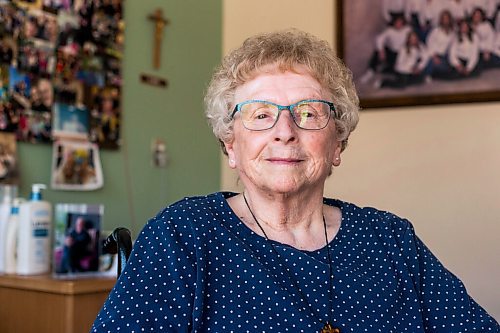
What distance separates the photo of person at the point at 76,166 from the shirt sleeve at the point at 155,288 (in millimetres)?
1248

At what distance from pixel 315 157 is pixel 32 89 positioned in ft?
4.36

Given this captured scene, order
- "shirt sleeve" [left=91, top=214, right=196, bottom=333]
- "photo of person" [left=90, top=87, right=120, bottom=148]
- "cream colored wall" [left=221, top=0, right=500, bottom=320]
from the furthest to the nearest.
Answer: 1. "cream colored wall" [left=221, top=0, right=500, bottom=320]
2. "photo of person" [left=90, top=87, right=120, bottom=148]
3. "shirt sleeve" [left=91, top=214, right=196, bottom=333]

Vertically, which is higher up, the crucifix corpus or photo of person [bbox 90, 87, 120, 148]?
the crucifix corpus

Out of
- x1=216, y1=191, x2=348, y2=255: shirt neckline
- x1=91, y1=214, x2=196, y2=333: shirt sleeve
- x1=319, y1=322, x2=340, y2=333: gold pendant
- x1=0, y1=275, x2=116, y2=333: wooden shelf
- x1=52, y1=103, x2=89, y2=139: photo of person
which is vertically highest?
x1=52, y1=103, x2=89, y2=139: photo of person

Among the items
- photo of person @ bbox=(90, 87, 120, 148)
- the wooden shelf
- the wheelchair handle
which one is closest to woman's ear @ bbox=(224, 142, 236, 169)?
the wheelchair handle

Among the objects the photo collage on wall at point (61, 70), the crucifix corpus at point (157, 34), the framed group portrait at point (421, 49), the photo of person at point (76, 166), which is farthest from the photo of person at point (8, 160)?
the framed group portrait at point (421, 49)

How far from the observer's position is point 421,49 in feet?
9.73

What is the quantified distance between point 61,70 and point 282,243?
1401 mm

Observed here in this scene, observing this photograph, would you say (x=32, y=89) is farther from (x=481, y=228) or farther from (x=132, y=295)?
(x=481, y=228)

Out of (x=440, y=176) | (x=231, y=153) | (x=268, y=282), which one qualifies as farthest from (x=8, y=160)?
(x=440, y=176)

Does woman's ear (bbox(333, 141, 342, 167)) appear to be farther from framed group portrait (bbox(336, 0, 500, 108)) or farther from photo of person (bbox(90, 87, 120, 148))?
framed group portrait (bbox(336, 0, 500, 108))

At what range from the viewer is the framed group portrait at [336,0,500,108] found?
112 inches

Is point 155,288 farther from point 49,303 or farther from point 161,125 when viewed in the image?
point 161,125

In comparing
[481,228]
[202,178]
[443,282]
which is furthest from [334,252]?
[202,178]
